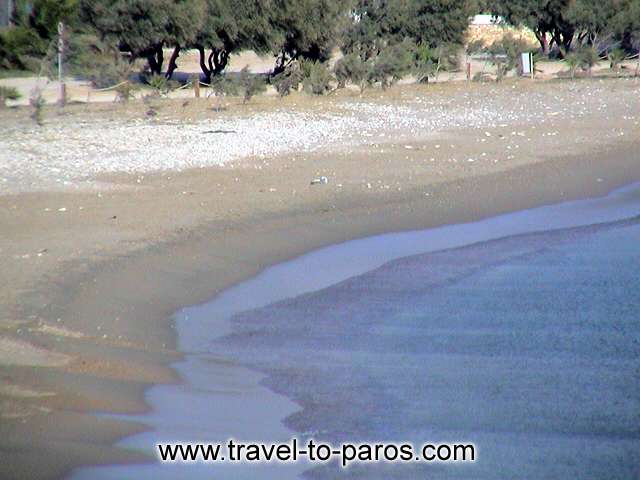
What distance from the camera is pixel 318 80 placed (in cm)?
2983

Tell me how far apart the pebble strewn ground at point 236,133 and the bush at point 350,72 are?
2.23 meters

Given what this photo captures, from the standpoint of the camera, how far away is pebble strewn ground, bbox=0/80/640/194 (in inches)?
683

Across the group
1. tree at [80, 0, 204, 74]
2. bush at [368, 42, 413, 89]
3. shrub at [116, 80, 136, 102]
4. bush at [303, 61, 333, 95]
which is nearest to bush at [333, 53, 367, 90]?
bush at [368, 42, 413, 89]

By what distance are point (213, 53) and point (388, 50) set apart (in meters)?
5.26

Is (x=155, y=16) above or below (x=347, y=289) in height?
above

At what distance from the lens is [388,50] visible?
35625mm

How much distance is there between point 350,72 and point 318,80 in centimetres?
226

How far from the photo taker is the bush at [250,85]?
27.2m

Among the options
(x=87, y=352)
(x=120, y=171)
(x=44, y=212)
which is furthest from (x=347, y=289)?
(x=120, y=171)

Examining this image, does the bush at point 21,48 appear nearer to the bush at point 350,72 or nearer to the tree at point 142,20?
the tree at point 142,20

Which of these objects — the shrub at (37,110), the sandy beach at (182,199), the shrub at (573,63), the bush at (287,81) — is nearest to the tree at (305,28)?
the bush at (287,81)

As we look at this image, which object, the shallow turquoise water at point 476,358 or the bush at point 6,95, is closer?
the shallow turquoise water at point 476,358

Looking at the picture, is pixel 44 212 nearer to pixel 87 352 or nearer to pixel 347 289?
pixel 347 289

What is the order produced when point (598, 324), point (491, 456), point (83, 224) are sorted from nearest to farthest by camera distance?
point (491, 456) < point (598, 324) < point (83, 224)
